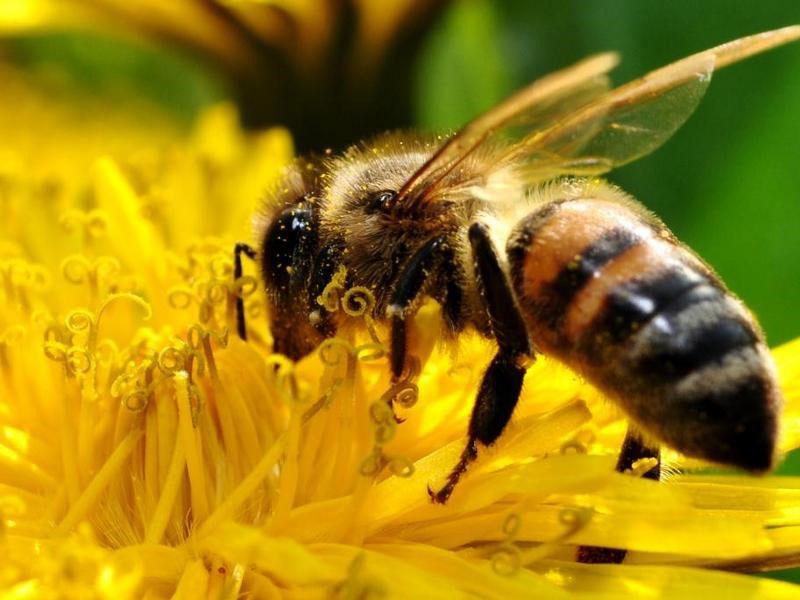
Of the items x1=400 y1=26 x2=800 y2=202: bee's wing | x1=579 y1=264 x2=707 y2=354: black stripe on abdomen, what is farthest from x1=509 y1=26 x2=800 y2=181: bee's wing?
x1=579 y1=264 x2=707 y2=354: black stripe on abdomen

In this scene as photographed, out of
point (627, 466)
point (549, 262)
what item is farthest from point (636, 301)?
point (627, 466)

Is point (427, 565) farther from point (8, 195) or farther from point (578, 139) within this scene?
point (8, 195)

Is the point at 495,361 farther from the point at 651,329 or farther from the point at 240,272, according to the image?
the point at 240,272

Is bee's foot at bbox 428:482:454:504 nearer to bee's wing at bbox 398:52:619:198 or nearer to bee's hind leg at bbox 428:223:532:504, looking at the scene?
bee's hind leg at bbox 428:223:532:504

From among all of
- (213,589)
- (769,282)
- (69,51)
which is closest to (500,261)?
(213,589)

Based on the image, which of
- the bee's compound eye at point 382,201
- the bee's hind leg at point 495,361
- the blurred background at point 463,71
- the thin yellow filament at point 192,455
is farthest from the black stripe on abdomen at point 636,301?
the blurred background at point 463,71
